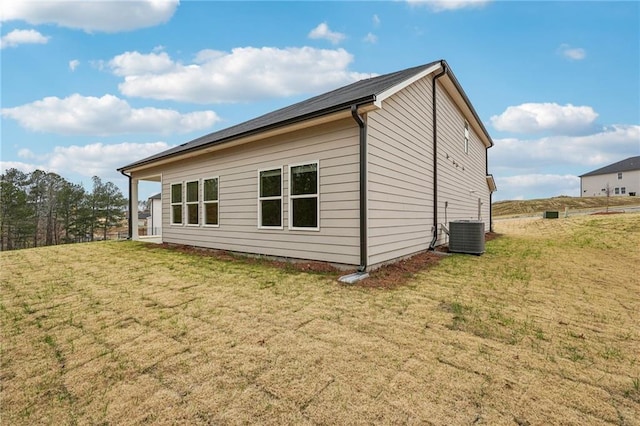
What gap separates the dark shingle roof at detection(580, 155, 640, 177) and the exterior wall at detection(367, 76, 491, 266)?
51397 mm

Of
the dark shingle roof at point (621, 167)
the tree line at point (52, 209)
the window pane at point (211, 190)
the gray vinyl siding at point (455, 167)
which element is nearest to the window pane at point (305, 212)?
the window pane at point (211, 190)

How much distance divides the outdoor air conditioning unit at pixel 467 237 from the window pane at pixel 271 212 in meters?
4.96

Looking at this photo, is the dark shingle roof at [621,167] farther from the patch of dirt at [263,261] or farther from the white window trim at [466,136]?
the patch of dirt at [263,261]

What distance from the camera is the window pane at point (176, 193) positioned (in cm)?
1020

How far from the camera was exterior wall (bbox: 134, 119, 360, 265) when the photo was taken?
5.59m

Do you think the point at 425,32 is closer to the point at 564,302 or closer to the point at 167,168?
the point at 564,302

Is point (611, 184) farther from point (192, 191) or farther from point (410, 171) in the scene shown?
point (192, 191)

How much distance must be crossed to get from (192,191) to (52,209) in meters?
32.0

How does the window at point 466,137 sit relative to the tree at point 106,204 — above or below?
above

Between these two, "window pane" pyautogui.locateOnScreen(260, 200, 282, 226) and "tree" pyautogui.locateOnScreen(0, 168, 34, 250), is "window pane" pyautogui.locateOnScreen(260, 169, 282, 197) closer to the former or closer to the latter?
"window pane" pyautogui.locateOnScreen(260, 200, 282, 226)

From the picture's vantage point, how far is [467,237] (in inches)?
320

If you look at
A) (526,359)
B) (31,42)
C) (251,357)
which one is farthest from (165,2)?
(526,359)

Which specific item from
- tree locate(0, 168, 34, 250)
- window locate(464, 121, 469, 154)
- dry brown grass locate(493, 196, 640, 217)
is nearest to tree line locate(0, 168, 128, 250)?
tree locate(0, 168, 34, 250)

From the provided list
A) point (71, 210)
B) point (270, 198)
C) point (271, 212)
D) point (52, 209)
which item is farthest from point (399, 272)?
point (71, 210)
